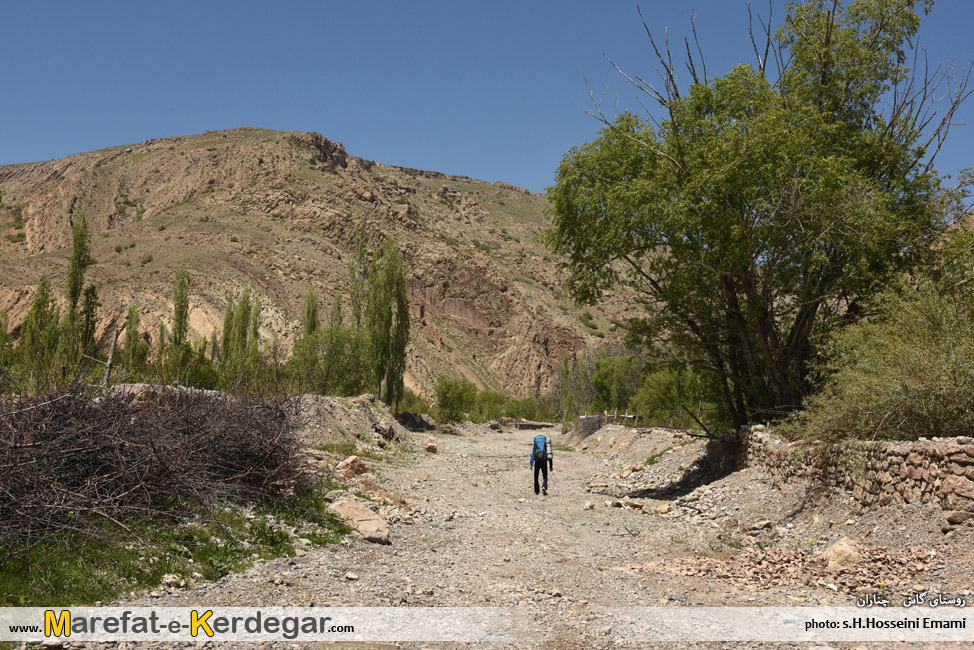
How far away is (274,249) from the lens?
75.6 meters

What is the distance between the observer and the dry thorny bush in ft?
17.9

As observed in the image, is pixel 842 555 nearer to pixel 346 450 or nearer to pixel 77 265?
pixel 346 450

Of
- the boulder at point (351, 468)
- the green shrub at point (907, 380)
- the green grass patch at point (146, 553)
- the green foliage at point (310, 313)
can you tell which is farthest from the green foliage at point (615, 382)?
the green grass patch at point (146, 553)

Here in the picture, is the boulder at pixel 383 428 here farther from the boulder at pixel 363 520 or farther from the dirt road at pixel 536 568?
the boulder at pixel 363 520

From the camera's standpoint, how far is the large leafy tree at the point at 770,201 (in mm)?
11531

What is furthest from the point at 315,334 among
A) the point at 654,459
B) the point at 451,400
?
the point at 654,459

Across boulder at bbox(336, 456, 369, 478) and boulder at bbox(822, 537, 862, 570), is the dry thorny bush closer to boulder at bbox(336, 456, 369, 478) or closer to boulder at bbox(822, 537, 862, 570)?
boulder at bbox(336, 456, 369, 478)

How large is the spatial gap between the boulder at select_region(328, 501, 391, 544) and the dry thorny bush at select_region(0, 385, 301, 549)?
89 cm

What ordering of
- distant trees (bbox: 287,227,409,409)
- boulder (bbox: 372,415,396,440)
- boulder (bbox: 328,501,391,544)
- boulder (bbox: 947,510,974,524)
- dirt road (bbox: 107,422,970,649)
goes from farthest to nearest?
1. distant trees (bbox: 287,227,409,409)
2. boulder (bbox: 372,415,396,440)
3. boulder (bbox: 328,501,391,544)
4. boulder (bbox: 947,510,974,524)
5. dirt road (bbox: 107,422,970,649)

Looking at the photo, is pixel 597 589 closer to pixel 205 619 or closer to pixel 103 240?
pixel 205 619

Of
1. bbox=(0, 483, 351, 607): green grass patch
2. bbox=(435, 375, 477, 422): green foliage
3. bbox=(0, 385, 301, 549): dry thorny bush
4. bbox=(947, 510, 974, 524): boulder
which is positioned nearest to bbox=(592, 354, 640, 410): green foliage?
bbox=(435, 375, 477, 422): green foliage

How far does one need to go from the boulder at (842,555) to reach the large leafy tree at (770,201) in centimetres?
494

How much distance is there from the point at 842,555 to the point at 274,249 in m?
76.6

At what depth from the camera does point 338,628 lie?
5055mm
